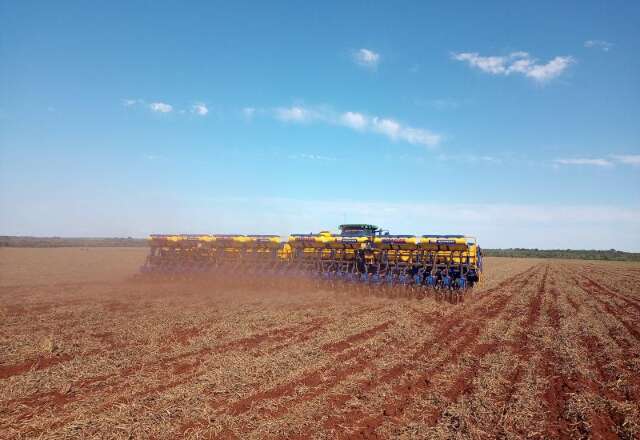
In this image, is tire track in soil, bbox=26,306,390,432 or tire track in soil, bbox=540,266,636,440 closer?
tire track in soil, bbox=540,266,636,440

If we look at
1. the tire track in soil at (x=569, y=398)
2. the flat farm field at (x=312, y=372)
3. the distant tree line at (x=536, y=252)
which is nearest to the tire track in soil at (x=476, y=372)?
the flat farm field at (x=312, y=372)

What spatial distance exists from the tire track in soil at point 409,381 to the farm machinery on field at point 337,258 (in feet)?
12.4

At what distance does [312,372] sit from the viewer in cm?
696

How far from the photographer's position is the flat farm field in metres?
5.12

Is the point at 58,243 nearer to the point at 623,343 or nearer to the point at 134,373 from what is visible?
the point at 134,373

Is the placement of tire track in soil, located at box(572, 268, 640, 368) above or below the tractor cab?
below

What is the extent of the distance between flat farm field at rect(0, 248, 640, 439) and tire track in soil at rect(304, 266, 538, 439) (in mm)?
32

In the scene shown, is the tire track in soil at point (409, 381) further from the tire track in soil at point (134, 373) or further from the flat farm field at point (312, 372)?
the tire track in soil at point (134, 373)

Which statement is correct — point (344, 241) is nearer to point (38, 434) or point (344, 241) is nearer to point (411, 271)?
point (411, 271)

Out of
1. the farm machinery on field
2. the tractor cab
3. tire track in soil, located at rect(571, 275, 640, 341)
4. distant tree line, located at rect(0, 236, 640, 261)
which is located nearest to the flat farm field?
tire track in soil, located at rect(571, 275, 640, 341)

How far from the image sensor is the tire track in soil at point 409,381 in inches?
202

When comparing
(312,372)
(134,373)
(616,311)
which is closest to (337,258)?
(616,311)

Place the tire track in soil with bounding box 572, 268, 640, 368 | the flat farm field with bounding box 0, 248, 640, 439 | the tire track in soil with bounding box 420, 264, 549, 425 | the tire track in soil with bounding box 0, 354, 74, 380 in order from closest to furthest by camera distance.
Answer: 1. the flat farm field with bounding box 0, 248, 640, 439
2. the tire track in soil with bounding box 420, 264, 549, 425
3. the tire track in soil with bounding box 0, 354, 74, 380
4. the tire track in soil with bounding box 572, 268, 640, 368

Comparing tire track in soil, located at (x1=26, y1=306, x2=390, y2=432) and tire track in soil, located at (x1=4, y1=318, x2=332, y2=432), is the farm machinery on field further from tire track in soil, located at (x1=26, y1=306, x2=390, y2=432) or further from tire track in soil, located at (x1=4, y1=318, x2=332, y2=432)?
tire track in soil, located at (x1=4, y1=318, x2=332, y2=432)
